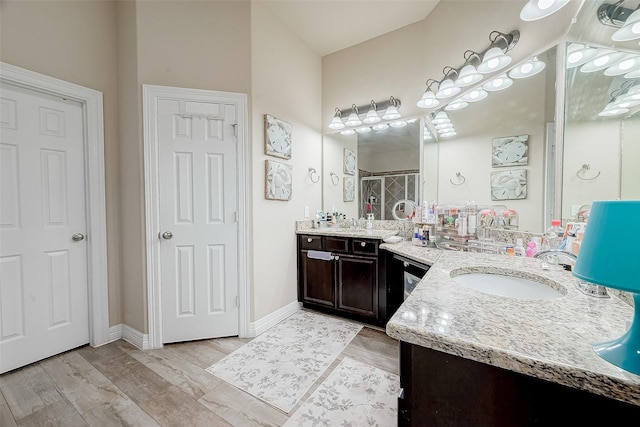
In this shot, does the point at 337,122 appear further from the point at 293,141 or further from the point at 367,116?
the point at 293,141

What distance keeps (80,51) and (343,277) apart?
117 inches

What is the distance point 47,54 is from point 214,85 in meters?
1.16

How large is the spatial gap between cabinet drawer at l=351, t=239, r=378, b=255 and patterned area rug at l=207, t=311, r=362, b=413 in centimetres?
74

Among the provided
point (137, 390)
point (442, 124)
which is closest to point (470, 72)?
point (442, 124)

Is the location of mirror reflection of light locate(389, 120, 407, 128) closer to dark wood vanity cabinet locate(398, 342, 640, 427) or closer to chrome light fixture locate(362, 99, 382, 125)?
chrome light fixture locate(362, 99, 382, 125)

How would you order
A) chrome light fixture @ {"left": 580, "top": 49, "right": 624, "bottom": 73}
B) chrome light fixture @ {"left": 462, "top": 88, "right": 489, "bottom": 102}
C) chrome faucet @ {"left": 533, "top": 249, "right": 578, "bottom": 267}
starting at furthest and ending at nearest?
chrome light fixture @ {"left": 462, "top": 88, "right": 489, "bottom": 102}, chrome light fixture @ {"left": 580, "top": 49, "right": 624, "bottom": 73}, chrome faucet @ {"left": 533, "top": 249, "right": 578, "bottom": 267}

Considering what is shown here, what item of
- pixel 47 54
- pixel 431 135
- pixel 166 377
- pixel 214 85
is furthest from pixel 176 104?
pixel 431 135

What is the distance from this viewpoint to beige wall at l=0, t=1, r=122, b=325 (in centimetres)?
171

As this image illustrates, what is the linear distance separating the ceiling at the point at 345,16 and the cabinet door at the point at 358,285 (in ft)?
7.95

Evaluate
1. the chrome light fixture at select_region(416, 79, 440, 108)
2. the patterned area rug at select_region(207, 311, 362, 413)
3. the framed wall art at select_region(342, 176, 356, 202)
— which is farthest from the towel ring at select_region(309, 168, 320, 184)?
the patterned area rug at select_region(207, 311, 362, 413)

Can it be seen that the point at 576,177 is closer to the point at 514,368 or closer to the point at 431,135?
the point at 431,135

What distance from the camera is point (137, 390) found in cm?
158

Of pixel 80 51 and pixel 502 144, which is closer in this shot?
pixel 502 144

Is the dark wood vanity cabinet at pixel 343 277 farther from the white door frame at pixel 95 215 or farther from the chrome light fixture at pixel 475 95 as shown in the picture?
the white door frame at pixel 95 215
